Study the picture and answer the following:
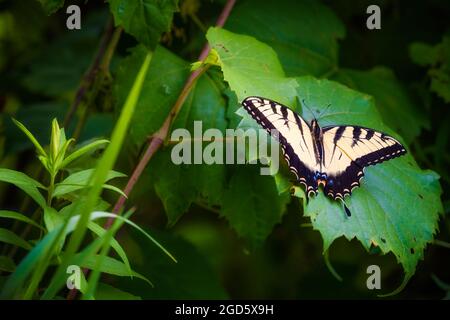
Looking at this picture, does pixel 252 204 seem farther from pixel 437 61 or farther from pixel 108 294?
pixel 437 61

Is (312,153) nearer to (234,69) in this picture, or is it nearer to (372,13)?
(234,69)

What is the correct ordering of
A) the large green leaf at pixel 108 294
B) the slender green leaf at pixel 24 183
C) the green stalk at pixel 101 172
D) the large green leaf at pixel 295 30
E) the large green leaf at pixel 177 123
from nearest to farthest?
the green stalk at pixel 101 172 < the slender green leaf at pixel 24 183 < the large green leaf at pixel 108 294 < the large green leaf at pixel 177 123 < the large green leaf at pixel 295 30

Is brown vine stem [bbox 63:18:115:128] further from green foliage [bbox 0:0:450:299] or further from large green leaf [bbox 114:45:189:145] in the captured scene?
large green leaf [bbox 114:45:189:145]

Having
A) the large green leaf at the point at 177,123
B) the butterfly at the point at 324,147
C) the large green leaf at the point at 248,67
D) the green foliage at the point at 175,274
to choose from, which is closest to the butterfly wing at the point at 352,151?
the butterfly at the point at 324,147

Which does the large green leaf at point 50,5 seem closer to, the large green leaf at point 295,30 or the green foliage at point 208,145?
the green foliage at point 208,145

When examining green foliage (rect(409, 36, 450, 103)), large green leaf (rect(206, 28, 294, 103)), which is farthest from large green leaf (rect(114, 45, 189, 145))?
green foliage (rect(409, 36, 450, 103))

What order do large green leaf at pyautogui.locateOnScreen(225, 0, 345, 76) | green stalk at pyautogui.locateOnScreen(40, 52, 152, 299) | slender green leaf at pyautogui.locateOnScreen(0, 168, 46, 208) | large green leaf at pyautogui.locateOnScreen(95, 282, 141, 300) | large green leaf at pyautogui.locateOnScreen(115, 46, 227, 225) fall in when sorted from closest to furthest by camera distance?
green stalk at pyautogui.locateOnScreen(40, 52, 152, 299), slender green leaf at pyautogui.locateOnScreen(0, 168, 46, 208), large green leaf at pyautogui.locateOnScreen(95, 282, 141, 300), large green leaf at pyautogui.locateOnScreen(115, 46, 227, 225), large green leaf at pyautogui.locateOnScreen(225, 0, 345, 76)
